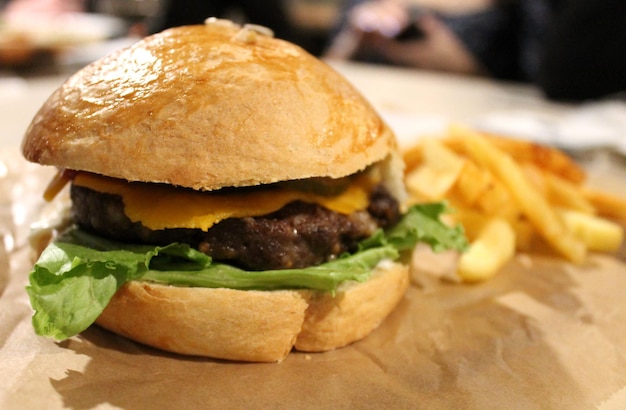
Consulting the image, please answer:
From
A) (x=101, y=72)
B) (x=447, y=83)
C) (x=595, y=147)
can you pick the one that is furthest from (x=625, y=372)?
(x=447, y=83)

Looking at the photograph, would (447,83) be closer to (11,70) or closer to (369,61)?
(369,61)

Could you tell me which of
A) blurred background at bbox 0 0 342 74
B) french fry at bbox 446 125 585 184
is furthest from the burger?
blurred background at bbox 0 0 342 74

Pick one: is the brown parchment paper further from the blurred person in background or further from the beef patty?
the blurred person in background

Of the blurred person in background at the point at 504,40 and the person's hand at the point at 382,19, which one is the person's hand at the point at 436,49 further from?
the person's hand at the point at 382,19

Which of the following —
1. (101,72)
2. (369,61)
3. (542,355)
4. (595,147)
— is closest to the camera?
(101,72)

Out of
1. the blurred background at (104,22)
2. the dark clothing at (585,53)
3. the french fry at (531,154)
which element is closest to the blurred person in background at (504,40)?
the dark clothing at (585,53)
